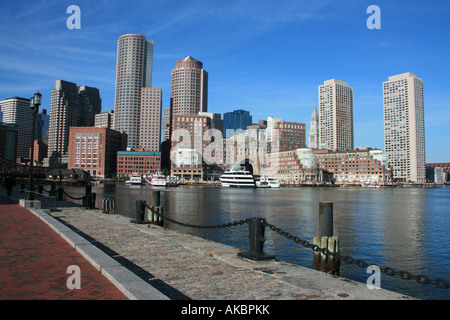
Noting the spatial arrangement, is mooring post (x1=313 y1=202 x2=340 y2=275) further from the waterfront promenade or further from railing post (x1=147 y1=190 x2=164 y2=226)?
railing post (x1=147 y1=190 x2=164 y2=226)

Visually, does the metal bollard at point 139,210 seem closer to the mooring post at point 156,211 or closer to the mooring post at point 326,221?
the mooring post at point 156,211

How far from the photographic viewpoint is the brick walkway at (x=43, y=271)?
6.54 m

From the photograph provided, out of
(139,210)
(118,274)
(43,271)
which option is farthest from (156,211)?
(118,274)

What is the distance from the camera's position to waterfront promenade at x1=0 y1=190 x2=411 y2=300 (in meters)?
6.82

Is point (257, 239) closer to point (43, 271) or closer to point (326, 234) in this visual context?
point (326, 234)

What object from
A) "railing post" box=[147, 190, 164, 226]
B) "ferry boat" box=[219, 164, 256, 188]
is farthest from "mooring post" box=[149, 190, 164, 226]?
"ferry boat" box=[219, 164, 256, 188]

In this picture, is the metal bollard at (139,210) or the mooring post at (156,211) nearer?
the metal bollard at (139,210)

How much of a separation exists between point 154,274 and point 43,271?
2.64 m

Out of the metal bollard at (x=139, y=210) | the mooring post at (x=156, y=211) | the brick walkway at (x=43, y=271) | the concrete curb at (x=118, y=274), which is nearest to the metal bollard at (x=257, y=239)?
the concrete curb at (x=118, y=274)

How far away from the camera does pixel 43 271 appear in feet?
26.6

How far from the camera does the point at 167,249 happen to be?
11.9 m

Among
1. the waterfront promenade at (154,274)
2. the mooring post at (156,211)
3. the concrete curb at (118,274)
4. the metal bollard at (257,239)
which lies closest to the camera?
the concrete curb at (118,274)
